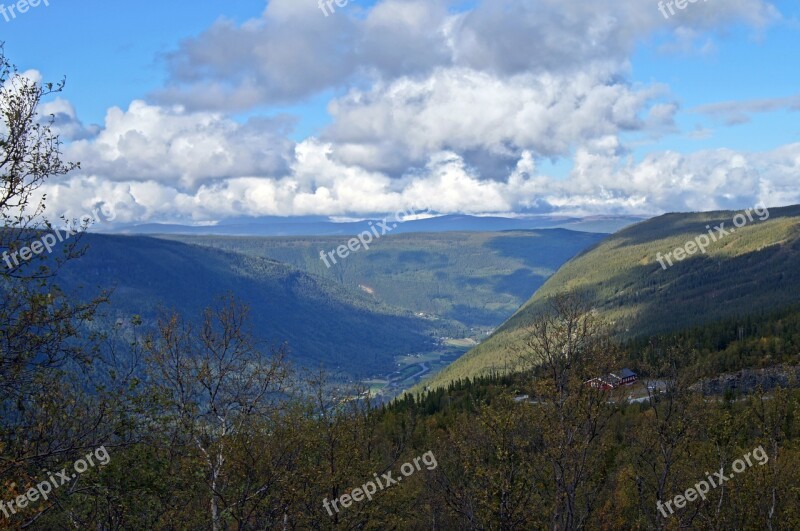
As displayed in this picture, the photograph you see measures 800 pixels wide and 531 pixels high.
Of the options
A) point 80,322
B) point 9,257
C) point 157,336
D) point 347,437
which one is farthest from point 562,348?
point 9,257

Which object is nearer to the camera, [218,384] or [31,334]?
[31,334]

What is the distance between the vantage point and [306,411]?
1361 inches

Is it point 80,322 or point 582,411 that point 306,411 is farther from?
point 80,322

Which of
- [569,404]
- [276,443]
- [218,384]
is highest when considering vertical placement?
[218,384]

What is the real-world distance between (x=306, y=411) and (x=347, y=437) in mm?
4810
